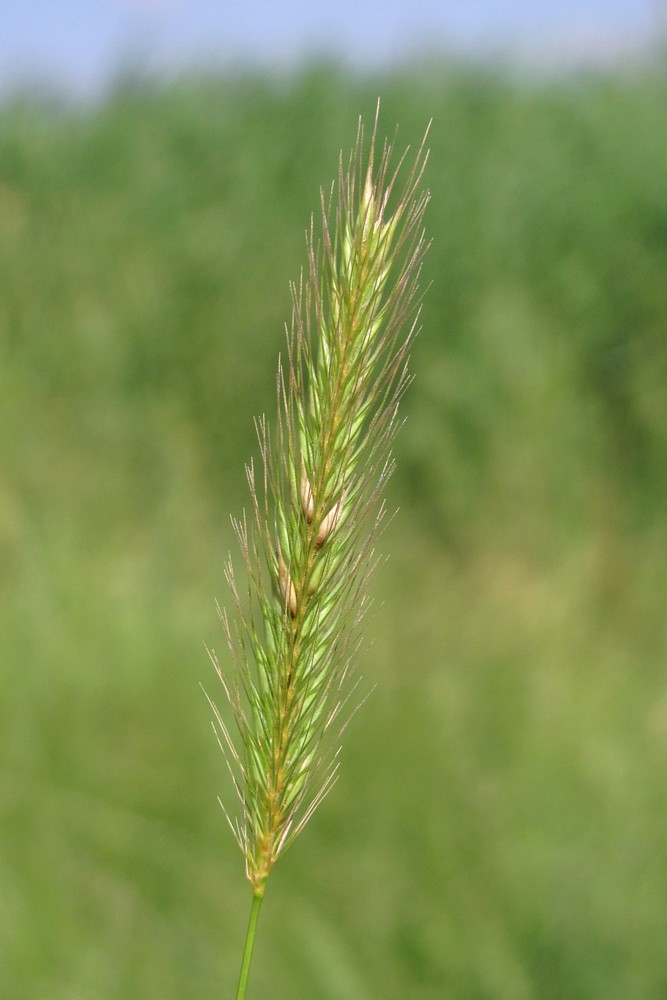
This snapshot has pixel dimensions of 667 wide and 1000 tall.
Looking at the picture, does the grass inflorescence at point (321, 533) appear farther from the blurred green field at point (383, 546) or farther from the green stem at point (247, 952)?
the blurred green field at point (383, 546)

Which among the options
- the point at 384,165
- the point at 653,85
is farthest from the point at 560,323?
the point at 384,165

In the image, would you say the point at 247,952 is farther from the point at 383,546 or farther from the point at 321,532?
the point at 383,546

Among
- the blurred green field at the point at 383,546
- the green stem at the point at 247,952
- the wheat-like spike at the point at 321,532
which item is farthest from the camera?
the blurred green field at the point at 383,546

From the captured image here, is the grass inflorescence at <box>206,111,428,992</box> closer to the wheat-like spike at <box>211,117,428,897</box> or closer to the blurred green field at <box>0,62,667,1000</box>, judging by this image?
the wheat-like spike at <box>211,117,428,897</box>

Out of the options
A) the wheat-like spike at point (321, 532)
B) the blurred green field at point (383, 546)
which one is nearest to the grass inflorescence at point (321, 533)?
the wheat-like spike at point (321, 532)

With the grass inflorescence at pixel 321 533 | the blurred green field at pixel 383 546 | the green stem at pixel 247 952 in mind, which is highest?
the grass inflorescence at pixel 321 533

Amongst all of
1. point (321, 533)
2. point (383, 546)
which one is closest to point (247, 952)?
point (321, 533)

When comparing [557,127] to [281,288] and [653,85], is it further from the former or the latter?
[281,288]

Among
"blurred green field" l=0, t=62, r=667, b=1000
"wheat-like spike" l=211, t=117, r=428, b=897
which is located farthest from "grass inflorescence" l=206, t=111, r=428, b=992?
"blurred green field" l=0, t=62, r=667, b=1000

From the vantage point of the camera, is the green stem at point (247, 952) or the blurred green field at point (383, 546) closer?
the green stem at point (247, 952)
